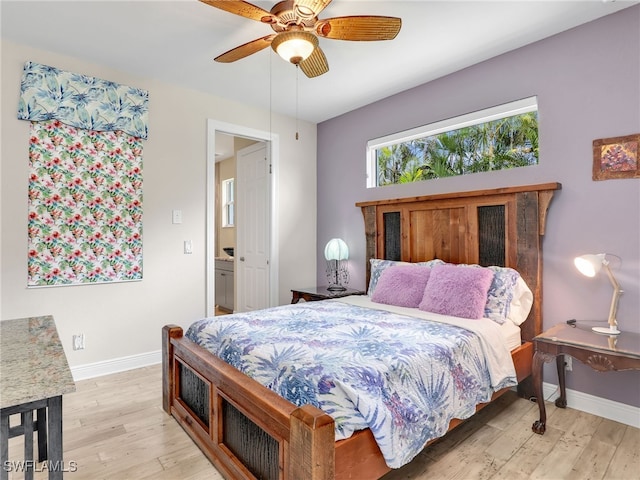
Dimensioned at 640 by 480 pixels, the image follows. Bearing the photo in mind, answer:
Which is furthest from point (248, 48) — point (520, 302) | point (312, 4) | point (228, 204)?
point (228, 204)

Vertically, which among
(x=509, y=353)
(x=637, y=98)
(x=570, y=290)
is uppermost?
(x=637, y=98)

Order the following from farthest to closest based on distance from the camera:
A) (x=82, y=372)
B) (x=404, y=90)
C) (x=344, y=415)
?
1. (x=404, y=90)
2. (x=82, y=372)
3. (x=344, y=415)

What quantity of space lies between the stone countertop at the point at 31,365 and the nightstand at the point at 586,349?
2.41m

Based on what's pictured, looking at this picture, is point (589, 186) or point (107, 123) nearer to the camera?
point (589, 186)

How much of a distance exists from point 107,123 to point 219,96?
1.15 meters

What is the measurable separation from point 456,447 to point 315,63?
251 cm

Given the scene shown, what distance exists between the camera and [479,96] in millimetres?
3117

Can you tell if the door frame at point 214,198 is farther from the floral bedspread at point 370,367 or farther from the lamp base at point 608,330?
the lamp base at point 608,330

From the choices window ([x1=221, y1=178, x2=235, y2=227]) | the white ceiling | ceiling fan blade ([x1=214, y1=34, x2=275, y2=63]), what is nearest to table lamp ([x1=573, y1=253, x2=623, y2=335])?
the white ceiling

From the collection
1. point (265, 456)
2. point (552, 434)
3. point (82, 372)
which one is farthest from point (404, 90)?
point (82, 372)

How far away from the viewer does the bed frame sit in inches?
53.6

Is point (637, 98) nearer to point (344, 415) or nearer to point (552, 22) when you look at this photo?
point (552, 22)

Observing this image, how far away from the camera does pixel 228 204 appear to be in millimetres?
6621

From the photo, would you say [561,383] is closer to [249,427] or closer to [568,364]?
[568,364]
